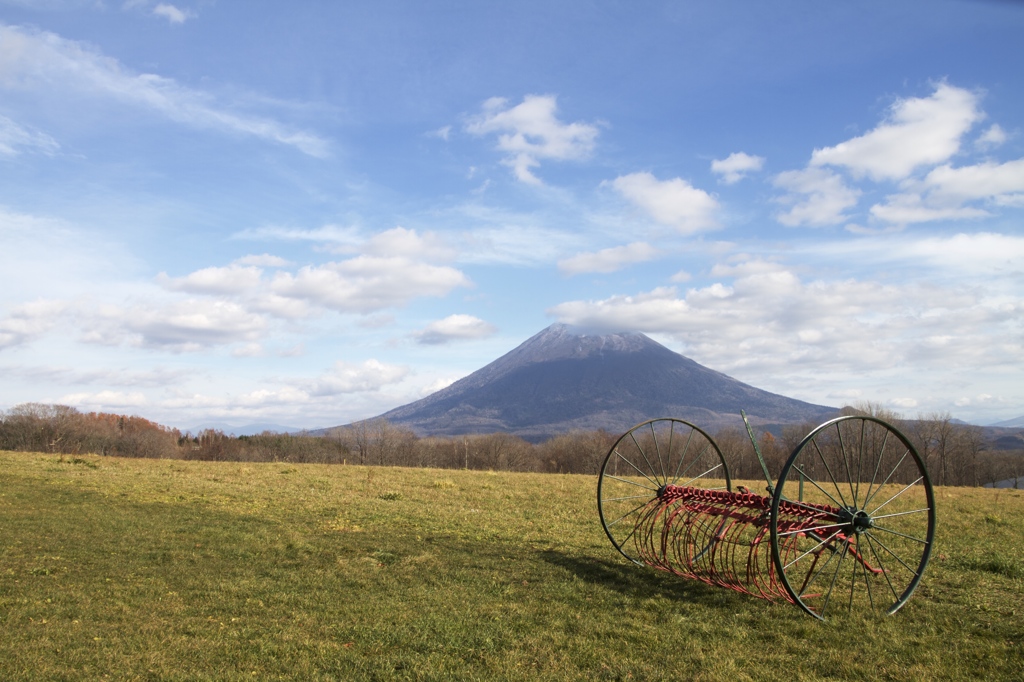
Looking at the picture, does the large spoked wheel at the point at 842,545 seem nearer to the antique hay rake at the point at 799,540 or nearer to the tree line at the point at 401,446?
the antique hay rake at the point at 799,540

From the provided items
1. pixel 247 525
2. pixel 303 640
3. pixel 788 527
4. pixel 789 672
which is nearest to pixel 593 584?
pixel 788 527

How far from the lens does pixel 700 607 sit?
10.0 m

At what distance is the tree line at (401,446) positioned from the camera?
79062mm

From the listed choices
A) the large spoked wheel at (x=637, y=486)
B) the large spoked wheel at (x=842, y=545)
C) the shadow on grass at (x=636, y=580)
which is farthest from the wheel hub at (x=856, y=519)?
the large spoked wheel at (x=637, y=486)

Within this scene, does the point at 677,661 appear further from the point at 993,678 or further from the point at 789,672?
the point at 993,678

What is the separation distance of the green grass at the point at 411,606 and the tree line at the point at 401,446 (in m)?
58.0

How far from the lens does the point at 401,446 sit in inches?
4144

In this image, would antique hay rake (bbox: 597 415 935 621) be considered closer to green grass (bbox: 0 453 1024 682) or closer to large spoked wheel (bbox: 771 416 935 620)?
large spoked wheel (bbox: 771 416 935 620)

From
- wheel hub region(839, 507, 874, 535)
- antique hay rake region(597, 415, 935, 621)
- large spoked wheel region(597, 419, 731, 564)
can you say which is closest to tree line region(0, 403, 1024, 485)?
large spoked wheel region(597, 419, 731, 564)

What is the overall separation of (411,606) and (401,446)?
A: 3841 inches

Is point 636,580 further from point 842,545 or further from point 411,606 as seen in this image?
point 411,606

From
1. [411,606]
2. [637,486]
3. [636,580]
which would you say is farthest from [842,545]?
[637,486]

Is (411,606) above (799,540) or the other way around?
the other way around

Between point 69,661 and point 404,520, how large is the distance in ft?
32.9
